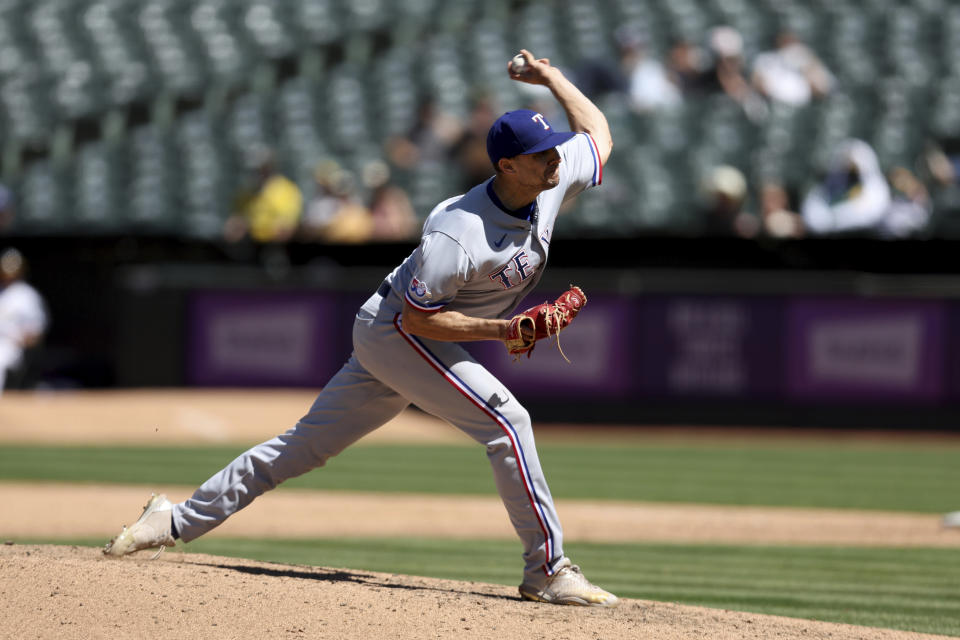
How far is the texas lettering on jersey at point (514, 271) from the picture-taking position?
489cm

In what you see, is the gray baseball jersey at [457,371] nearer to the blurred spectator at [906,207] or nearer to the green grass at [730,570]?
the green grass at [730,570]

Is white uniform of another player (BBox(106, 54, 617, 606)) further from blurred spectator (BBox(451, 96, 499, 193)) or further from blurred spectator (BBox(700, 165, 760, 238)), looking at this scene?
blurred spectator (BBox(451, 96, 499, 193))

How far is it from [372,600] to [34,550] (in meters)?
1.63

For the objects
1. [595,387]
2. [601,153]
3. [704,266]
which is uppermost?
[601,153]

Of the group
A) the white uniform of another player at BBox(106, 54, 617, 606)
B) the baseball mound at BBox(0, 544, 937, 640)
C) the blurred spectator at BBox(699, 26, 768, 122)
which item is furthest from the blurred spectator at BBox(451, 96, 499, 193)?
the baseball mound at BBox(0, 544, 937, 640)

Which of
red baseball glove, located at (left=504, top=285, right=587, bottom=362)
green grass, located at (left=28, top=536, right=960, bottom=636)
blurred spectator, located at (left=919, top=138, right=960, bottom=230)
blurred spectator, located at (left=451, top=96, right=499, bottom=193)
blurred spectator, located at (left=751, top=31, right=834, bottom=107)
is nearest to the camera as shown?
red baseball glove, located at (left=504, top=285, right=587, bottom=362)

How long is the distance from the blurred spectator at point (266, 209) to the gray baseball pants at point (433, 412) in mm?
9876

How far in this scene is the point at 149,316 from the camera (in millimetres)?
14344

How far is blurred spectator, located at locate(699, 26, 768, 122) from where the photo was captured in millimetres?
15867

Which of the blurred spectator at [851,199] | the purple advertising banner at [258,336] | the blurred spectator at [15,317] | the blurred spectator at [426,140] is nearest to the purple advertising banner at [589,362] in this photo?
the purple advertising banner at [258,336]

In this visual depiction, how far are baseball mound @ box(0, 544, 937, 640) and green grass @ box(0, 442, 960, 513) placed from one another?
4.81 metres

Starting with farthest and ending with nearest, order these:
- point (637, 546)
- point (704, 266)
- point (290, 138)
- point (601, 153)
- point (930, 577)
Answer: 1. point (290, 138)
2. point (704, 266)
3. point (637, 546)
4. point (930, 577)
5. point (601, 153)

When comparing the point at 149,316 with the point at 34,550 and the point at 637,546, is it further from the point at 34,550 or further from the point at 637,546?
the point at 34,550

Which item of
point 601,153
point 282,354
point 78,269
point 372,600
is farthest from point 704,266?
point 372,600
